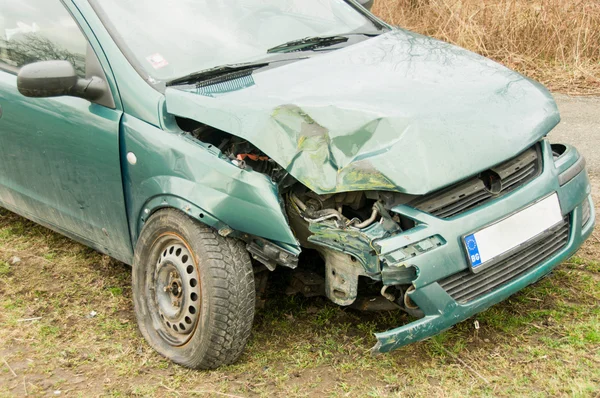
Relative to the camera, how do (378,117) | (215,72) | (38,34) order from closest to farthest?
1. (378,117)
2. (215,72)
3. (38,34)

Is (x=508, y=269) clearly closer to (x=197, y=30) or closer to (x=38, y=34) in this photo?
(x=197, y=30)

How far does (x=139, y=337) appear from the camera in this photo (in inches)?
139

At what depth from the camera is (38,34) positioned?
12.2 feet

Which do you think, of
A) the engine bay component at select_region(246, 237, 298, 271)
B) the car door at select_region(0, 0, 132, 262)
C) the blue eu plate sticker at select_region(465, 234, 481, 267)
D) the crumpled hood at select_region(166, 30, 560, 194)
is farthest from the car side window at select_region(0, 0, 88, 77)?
the blue eu plate sticker at select_region(465, 234, 481, 267)

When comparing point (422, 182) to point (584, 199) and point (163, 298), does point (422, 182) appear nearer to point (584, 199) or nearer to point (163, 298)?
point (584, 199)

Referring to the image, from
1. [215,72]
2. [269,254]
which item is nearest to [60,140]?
[215,72]

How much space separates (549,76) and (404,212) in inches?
197

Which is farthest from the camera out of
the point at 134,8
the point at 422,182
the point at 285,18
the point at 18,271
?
the point at 18,271

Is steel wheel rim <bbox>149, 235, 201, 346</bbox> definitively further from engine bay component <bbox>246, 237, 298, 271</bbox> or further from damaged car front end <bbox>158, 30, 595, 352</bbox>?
damaged car front end <bbox>158, 30, 595, 352</bbox>

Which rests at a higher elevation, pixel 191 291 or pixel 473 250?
pixel 473 250

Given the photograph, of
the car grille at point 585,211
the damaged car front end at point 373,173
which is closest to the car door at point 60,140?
the damaged car front end at point 373,173

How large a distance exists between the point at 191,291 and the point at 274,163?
655mm

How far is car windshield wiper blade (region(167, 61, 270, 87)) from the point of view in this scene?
3311 mm

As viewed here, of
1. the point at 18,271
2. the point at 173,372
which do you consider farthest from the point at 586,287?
the point at 18,271
